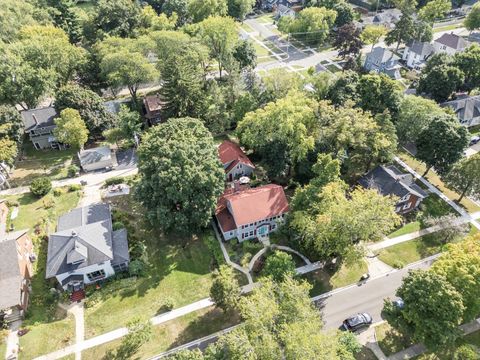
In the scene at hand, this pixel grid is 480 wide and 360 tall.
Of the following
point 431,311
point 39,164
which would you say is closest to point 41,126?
point 39,164

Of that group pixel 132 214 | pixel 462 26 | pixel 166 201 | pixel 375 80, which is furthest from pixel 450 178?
pixel 462 26

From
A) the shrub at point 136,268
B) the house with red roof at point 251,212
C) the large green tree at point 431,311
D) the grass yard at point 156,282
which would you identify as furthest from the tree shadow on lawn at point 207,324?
the large green tree at point 431,311

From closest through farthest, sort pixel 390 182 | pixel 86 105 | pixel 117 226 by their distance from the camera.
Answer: pixel 117 226 < pixel 390 182 < pixel 86 105

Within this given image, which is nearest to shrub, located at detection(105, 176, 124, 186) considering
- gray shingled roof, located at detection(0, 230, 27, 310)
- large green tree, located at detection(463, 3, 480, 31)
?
gray shingled roof, located at detection(0, 230, 27, 310)

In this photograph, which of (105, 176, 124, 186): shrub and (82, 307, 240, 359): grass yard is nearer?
(82, 307, 240, 359): grass yard

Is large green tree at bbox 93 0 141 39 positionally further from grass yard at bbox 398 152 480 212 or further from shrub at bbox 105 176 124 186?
grass yard at bbox 398 152 480 212

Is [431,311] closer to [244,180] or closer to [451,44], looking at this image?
[244,180]
